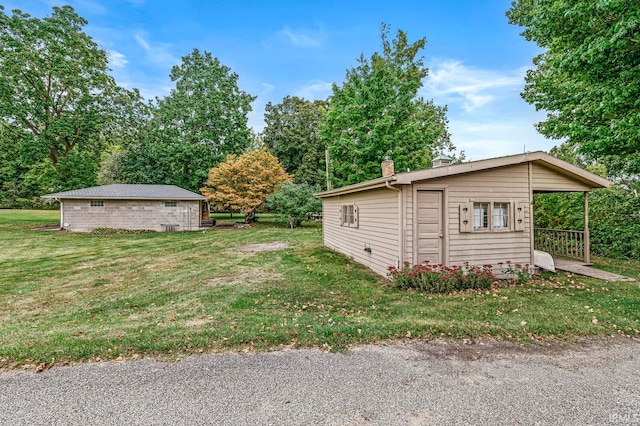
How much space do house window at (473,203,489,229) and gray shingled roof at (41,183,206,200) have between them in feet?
53.3

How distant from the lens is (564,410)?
7.91 feet

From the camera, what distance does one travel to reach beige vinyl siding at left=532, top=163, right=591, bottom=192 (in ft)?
23.4

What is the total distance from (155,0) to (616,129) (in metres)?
17.0

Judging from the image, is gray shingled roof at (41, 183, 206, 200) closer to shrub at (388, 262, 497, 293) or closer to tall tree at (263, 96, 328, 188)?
tall tree at (263, 96, 328, 188)

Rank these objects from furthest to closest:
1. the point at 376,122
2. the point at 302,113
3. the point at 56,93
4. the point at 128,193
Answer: the point at 302,113
the point at 56,93
the point at 128,193
the point at 376,122

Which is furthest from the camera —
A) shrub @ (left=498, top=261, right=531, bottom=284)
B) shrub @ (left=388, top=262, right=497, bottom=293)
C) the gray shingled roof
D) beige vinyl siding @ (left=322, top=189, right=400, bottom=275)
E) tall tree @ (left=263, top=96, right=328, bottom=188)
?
tall tree @ (left=263, top=96, right=328, bottom=188)

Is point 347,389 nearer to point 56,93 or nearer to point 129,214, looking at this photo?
point 129,214

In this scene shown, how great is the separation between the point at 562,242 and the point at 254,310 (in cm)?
932

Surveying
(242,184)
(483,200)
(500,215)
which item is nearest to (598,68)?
(500,215)

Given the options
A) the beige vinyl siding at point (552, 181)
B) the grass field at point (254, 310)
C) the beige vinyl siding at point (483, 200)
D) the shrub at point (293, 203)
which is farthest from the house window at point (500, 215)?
the shrub at point (293, 203)

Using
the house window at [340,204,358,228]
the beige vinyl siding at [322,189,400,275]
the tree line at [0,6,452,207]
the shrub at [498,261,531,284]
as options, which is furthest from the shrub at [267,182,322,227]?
the shrub at [498,261,531,284]

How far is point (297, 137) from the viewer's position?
92.4ft

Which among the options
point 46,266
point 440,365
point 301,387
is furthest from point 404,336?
point 46,266

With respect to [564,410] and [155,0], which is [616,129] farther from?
[155,0]
